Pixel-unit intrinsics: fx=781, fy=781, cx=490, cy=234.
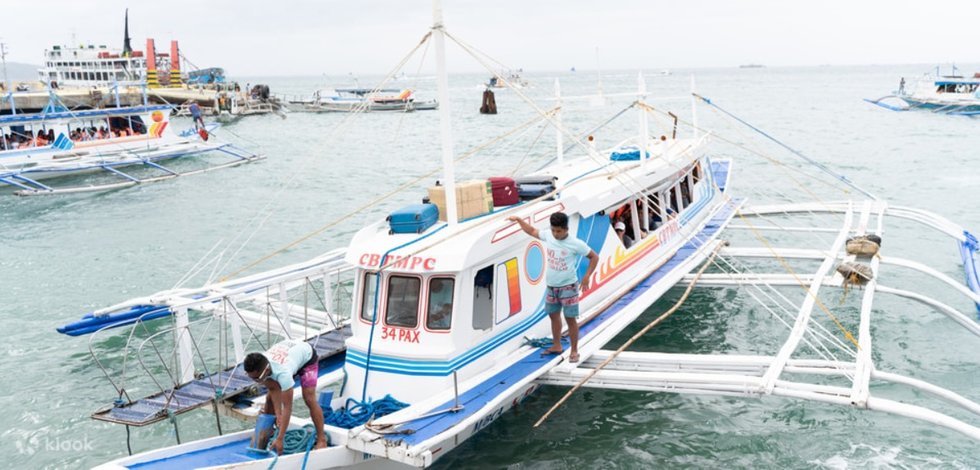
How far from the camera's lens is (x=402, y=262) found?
938 cm

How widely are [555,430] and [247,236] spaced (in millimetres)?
18313

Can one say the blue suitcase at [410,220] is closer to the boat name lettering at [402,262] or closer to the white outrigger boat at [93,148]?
the boat name lettering at [402,262]

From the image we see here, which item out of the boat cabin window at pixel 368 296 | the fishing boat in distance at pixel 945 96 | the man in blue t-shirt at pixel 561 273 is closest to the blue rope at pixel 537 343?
the man in blue t-shirt at pixel 561 273

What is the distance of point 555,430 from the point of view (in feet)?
37.1

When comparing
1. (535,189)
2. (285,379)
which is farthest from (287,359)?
(535,189)

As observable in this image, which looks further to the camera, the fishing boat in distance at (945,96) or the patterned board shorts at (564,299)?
the fishing boat in distance at (945,96)

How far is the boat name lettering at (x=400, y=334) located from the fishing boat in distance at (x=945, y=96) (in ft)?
A: 212

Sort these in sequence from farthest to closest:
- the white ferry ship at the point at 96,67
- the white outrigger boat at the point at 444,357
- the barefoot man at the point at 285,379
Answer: the white ferry ship at the point at 96,67, the white outrigger boat at the point at 444,357, the barefoot man at the point at 285,379

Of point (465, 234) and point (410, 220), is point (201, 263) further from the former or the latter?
point (465, 234)

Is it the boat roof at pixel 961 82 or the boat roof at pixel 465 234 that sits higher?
the boat roof at pixel 961 82

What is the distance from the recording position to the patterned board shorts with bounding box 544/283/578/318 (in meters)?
10.3

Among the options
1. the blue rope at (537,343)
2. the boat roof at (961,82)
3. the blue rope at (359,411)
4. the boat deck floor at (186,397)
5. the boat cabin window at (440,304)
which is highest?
the boat roof at (961,82)

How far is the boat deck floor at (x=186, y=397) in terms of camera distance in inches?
344

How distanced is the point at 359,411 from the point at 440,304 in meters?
1.58
